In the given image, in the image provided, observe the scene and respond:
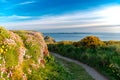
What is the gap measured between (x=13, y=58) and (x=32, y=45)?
4827mm

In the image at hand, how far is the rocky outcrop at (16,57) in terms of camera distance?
46.4 ft

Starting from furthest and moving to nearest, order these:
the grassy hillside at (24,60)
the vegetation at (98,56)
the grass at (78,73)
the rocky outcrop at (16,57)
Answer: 1. the vegetation at (98,56)
2. the grass at (78,73)
3. the grassy hillside at (24,60)
4. the rocky outcrop at (16,57)

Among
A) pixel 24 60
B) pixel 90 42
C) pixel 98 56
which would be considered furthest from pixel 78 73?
pixel 90 42

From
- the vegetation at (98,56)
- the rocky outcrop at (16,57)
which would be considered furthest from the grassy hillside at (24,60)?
the vegetation at (98,56)

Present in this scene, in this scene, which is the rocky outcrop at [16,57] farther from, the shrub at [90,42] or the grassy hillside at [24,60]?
the shrub at [90,42]

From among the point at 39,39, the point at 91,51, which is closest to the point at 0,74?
the point at 39,39

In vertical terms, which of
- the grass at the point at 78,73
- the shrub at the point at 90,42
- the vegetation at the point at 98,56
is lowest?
the grass at the point at 78,73

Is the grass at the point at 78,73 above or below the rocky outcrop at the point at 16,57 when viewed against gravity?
below

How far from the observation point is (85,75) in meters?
22.5

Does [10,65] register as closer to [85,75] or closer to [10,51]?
[10,51]

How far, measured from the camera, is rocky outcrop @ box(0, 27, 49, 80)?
556 inches

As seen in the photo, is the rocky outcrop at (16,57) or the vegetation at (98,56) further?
the vegetation at (98,56)

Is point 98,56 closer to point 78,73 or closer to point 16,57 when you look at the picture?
point 78,73

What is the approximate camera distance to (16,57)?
15.3m
